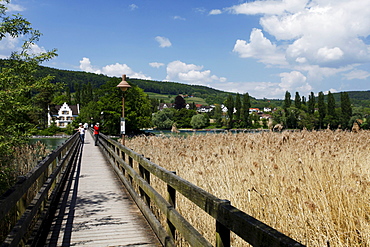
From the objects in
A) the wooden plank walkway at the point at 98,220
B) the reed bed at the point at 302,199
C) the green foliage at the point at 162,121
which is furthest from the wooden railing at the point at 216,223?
the green foliage at the point at 162,121

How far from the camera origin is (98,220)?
5.42 metres

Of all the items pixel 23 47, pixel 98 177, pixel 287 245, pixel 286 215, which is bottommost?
pixel 98 177

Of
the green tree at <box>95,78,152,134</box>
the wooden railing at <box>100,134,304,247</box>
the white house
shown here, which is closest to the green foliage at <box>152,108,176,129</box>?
the white house

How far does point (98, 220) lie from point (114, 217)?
29cm

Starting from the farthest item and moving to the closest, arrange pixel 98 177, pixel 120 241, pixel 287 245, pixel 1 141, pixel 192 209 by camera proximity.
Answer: pixel 1 141 < pixel 98 177 < pixel 192 209 < pixel 120 241 < pixel 287 245

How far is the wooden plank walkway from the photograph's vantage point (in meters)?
4.47

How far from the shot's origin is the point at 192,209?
5.24 meters

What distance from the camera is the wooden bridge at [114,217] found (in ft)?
7.79

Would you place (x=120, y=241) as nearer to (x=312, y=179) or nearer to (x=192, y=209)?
(x=192, y=209)

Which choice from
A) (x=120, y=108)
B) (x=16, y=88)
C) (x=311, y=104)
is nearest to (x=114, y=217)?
(x=16, y=88)

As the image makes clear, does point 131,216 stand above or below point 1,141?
below

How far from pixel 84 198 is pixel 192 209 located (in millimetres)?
2984

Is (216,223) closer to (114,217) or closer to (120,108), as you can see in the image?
(114,217)

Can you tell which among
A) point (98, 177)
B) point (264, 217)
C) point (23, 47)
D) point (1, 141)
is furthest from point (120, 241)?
point (23, 47)
